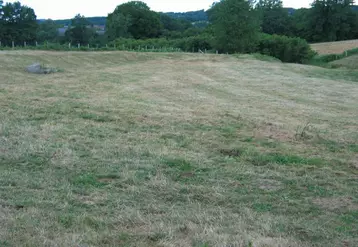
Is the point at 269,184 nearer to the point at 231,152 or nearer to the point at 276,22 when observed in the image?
the point at 231,152

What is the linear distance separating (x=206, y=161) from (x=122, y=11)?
6947 cm

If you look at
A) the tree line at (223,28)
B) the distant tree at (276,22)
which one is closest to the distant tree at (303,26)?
the tree line at (223,28)

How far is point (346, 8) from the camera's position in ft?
250

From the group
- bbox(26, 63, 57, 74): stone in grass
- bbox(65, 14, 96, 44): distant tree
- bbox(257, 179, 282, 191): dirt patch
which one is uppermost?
bbox(65, 14, 96, 44): distant tree

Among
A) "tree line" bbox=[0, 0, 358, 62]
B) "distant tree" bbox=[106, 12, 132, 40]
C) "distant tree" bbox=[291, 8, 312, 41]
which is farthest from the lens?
"distant tree" bbox=[291, 8, 312, 41]

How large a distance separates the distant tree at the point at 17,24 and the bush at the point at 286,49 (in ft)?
97.8

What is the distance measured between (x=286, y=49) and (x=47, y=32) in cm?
4509

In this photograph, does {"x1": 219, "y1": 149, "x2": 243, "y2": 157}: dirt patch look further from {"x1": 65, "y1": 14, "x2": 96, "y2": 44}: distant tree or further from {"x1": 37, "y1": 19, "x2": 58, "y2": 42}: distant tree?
{"x1": 65, "y1": 14, "x2": 96, "y2": 44}: distant tree

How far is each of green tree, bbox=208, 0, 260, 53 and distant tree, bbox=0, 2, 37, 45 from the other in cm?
2614

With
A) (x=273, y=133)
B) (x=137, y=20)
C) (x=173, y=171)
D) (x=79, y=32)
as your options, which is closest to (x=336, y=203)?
(x=173, y=171)

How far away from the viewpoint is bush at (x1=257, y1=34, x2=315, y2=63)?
4612 cm

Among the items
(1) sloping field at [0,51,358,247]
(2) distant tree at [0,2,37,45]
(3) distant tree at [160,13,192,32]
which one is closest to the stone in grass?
(1) sloping field at [0,51,358,247]

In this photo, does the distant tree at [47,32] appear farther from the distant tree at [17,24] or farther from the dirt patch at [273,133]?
the dirt patch at [273,133]

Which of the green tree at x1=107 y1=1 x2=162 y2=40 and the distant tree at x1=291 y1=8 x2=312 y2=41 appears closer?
the green tree at x1=107 y1=1 x2=162 y2=40
